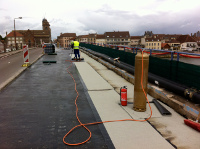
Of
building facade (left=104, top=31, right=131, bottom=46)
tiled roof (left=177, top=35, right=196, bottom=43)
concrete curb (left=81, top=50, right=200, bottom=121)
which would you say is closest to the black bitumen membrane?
concrete curb (left=81, top=50, right=200, bottom=121)

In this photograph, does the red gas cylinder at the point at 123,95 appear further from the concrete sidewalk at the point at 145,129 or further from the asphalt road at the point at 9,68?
the asphalt road at the point at 9,68

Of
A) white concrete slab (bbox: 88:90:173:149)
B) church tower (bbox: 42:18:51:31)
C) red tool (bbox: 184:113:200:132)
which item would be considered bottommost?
white concrete slab (bbox: 88:90:173:149)

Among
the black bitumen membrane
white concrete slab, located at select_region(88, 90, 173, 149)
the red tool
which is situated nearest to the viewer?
white concrete slab, located at select_region(88, 90, 173, 149)

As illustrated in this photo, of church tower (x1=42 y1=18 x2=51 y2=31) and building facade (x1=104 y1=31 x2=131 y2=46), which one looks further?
church tower (x1=42 y1=18 x2=51 y2=31)

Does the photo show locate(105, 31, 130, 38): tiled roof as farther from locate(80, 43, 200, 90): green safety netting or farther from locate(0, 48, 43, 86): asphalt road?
locate(80, 43, 200, 90): green safety netting

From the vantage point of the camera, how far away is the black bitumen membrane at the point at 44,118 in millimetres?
3695

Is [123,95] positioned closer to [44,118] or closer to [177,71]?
[177,71]

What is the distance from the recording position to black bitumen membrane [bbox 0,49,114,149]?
3.70m

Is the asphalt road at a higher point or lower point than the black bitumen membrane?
higher

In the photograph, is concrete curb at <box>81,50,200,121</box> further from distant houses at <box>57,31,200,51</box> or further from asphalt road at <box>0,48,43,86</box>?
distant houses at <box>57,31,200,51</box>

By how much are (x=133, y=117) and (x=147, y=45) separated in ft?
400

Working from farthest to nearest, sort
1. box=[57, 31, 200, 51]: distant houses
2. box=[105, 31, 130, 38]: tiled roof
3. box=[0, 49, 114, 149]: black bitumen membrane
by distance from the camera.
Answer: box=[105, 31, 130, 38]: tiled roof
box=[57, 31, 200, 51]: distant houses
box=[0, 49, 114, 149]: black bitumen membrane

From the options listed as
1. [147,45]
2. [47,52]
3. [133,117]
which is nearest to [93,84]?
[133,117]

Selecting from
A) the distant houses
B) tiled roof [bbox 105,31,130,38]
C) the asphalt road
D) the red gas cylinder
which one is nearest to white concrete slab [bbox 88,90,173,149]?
the red gas cylinder
